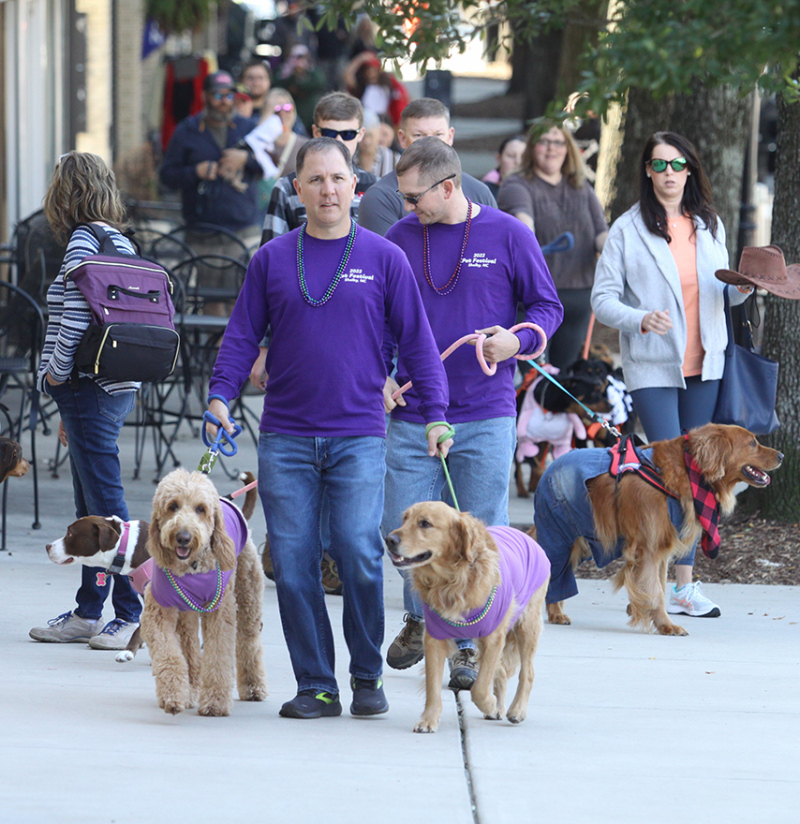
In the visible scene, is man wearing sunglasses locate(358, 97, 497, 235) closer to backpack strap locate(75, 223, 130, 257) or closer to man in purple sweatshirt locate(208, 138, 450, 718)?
backpack strap locate(75, 223, 130, 257)

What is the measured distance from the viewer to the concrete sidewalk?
3.93 m

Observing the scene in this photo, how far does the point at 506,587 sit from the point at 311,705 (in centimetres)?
81

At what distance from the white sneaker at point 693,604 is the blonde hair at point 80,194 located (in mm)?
3215

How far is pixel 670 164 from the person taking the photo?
6496 mm

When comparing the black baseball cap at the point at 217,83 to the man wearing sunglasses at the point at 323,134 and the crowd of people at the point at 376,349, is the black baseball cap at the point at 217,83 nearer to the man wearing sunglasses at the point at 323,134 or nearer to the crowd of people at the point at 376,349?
the crowd of people at the point at 376,349

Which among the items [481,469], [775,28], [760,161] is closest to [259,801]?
[481,469]

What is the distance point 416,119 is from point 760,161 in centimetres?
1865

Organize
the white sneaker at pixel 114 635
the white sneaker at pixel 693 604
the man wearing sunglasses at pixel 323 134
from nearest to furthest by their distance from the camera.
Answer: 1. the white sneaker at pixel 114 635
2. the man wearing sunglasses at pixel 323 134
3. the white sneaker at pixel 693 604

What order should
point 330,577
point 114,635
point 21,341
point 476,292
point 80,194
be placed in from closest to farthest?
point 476,292 < point 80,194 < point 114,635 < point 330,577 < point 21,341

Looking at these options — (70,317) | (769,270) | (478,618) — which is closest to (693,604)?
(769,270)

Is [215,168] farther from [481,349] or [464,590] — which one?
[464,590]

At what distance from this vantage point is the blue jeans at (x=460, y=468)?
17.5ft

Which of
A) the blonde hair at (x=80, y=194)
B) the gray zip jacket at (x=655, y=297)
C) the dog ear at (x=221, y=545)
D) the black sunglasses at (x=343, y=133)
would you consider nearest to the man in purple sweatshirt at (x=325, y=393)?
the dog ear at (x=221, y=545)

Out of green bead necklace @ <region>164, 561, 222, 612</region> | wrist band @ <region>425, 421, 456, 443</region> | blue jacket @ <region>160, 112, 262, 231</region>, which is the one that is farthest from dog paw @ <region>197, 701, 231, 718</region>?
blue jacket @ <region>160, 112, 262, 231</region>
